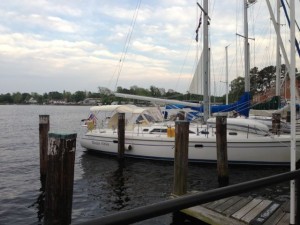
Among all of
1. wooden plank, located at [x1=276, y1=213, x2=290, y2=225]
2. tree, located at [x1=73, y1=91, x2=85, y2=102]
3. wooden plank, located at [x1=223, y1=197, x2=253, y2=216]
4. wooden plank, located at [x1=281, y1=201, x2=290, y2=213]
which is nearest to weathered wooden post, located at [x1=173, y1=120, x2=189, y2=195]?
wooden plank, located at [x1=223, y1=197, x2=253, y2=216]

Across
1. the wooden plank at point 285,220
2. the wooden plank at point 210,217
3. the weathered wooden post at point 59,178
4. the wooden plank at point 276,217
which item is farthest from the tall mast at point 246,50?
the weathered wooden post at point 59,178

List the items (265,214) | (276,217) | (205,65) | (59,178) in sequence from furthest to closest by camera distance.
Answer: (205,65) → (265,214) → (276,217) → (59,178)

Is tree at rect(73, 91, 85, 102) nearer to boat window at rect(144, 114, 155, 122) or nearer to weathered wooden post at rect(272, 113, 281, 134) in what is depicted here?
boat window at rect(144, 114, 155, 122)

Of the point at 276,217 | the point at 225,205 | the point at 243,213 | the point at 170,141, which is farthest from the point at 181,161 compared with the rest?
the point at 170,141

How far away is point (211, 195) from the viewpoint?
2352mm

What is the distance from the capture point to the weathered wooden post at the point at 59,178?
612 cm

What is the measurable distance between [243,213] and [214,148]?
933cm

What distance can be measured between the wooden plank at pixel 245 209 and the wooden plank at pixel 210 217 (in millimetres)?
167

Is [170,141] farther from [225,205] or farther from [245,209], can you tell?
[245,209]

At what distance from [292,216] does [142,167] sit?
1278cm

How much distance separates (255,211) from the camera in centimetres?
816

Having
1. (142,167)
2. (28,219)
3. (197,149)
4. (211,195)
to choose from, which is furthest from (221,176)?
(211,195)

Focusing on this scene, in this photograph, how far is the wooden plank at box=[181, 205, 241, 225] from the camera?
781 cm

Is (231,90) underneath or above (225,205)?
above
